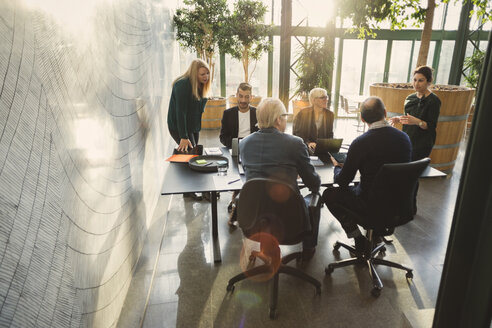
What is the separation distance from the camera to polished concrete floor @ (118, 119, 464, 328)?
7.44ft

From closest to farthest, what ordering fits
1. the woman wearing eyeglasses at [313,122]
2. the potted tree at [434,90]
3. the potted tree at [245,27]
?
the woman wearing eyeglasses at [313,122] < the potted tree at [434,90] < the potted tree at [245,27]

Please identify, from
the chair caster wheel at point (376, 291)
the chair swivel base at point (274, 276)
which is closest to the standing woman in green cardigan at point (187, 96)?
the chair swivel base at point (274, 276)

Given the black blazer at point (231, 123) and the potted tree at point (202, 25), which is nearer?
the black blazer at point (231, 123)

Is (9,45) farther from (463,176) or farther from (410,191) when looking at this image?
(410,191)

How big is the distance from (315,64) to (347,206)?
619cm

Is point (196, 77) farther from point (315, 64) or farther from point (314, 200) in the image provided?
point (315, 64)

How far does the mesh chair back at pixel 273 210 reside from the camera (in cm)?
197

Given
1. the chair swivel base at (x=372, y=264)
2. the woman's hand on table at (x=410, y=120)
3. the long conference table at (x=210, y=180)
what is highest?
the woman's hand on table at (x=410, y=120)

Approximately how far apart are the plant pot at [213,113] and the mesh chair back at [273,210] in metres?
5.89

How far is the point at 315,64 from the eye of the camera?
26.4 feet

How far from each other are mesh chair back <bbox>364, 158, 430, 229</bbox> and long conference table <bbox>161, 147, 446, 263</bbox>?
359 millimetres

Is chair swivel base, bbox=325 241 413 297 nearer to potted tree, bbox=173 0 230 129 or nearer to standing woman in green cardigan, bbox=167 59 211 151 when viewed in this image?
standing woman in green cardigan, bbox=167 59 211 151

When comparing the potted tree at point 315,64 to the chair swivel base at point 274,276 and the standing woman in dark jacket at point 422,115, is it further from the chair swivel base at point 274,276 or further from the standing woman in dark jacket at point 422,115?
the chair swivel base at point 274,276

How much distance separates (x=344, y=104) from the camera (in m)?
8.37
